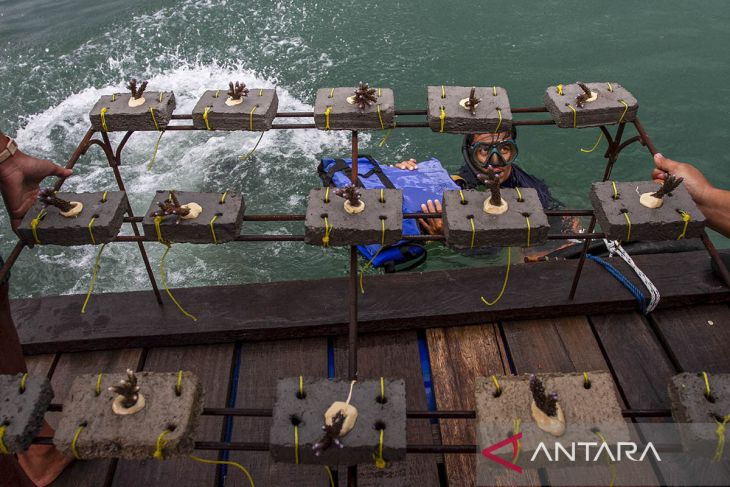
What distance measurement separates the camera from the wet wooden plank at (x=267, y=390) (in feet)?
10.8

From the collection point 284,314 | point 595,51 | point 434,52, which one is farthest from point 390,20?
point 284,314

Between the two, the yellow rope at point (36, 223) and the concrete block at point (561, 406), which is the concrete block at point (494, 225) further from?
the yellow rope at point (36, 223)

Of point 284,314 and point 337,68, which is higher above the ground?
point 284,314

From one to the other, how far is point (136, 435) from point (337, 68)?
881 cm

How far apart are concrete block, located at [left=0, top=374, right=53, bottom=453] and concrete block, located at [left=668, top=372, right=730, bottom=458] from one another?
2.68m

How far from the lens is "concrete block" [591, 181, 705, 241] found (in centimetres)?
286

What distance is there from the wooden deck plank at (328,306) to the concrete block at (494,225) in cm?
116

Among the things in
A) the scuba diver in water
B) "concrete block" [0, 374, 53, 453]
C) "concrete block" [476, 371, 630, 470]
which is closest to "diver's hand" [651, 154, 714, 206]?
"concrete block" [476, 371, 630, 470]

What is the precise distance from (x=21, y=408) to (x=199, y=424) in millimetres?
1035

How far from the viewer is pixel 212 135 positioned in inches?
360

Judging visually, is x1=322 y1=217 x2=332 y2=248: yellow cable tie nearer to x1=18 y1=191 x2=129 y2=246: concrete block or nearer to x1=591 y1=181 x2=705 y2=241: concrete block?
x1=18 y1=191 x2=129 y2=246: concrete block

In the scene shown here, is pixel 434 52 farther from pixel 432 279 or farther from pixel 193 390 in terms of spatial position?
pixel 193 390

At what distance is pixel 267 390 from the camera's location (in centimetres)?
371

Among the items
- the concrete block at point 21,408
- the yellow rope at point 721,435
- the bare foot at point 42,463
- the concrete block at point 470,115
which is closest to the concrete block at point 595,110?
the concrete block at point 470,115
